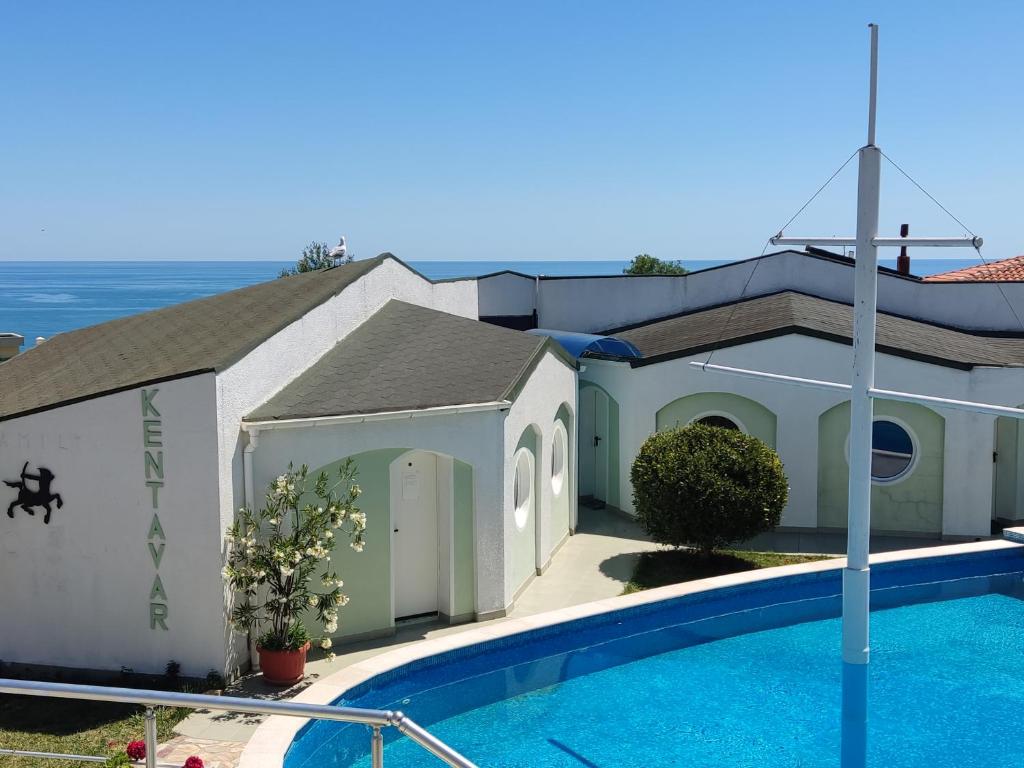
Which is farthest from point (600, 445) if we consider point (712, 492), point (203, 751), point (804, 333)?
point (203, 751)

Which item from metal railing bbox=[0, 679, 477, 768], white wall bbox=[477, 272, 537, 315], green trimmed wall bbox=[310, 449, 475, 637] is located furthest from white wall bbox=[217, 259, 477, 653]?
white wall bbox=[477, 272, 537, 315]

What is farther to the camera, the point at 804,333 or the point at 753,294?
the point at 753,294

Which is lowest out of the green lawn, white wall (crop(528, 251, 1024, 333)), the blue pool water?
the blue pool water

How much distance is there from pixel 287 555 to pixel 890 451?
12543 mm

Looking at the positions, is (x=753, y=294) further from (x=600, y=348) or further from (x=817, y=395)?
(x=817, y=395)

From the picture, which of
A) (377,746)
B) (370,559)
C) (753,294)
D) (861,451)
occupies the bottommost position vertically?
(370,559)

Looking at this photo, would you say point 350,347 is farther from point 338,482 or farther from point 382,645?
point 382,645

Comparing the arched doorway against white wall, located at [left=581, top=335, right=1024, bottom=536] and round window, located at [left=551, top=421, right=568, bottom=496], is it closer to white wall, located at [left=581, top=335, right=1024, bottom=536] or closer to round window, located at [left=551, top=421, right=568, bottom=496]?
white wall, located at [left=581, top=335, right=1024, bottom=536]

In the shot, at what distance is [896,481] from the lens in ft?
62.8

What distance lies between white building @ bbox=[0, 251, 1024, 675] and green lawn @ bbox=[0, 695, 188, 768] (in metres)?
0.96

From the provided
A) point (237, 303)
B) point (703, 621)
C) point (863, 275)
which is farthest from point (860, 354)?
point (237, 303)

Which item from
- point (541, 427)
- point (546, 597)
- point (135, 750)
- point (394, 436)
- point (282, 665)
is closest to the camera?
point (135, 750)

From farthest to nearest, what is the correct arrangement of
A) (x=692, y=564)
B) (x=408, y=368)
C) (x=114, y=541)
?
1. (x=692, y=564)
2. (x=408, y=368)
3. (x=114, y=541)

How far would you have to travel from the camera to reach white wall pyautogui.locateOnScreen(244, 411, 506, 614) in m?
12.7
